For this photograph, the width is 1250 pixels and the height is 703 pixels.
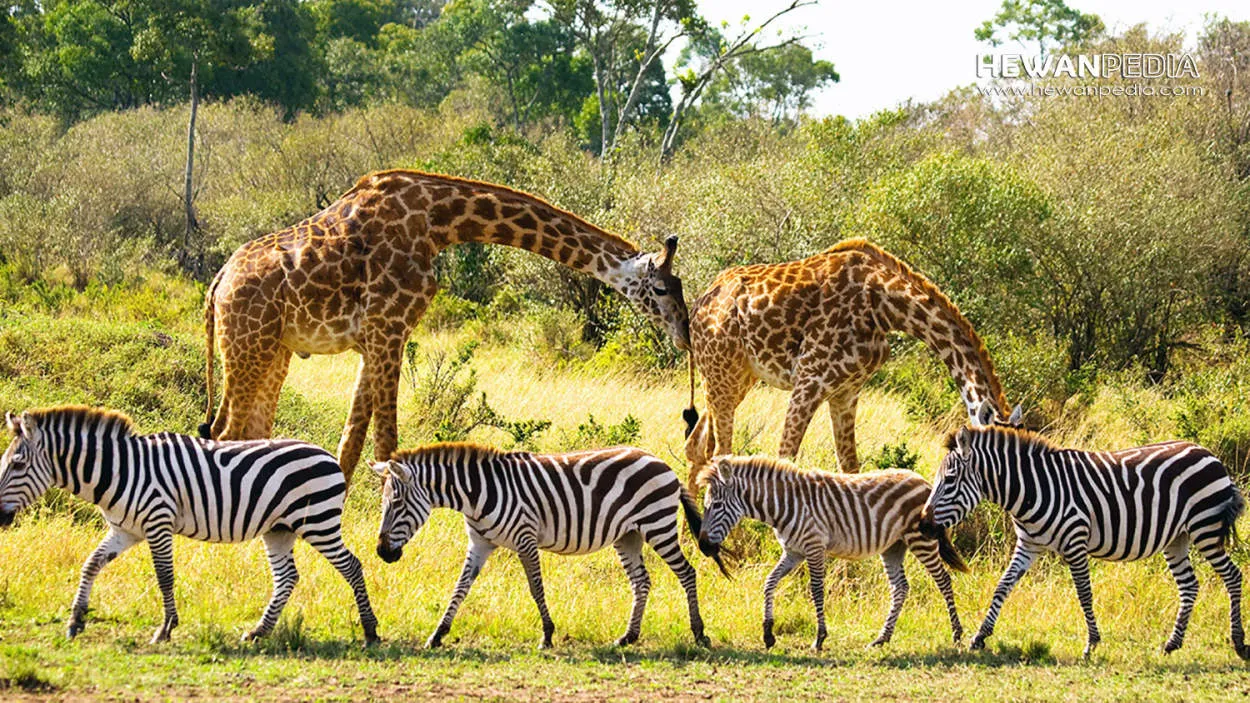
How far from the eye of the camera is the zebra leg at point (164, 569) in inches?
280

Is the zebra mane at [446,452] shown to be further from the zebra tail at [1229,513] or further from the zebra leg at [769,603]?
the zebra tail at [1229,513]

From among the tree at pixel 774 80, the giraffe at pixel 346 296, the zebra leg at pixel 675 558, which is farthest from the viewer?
the tree at pixel 774 80

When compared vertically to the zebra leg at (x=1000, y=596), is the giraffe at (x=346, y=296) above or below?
above

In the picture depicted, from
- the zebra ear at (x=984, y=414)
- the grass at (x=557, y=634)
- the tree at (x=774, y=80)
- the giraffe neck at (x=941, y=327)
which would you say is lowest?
the grass at (x=557, y=634)

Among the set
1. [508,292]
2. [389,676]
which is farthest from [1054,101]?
[389,676]

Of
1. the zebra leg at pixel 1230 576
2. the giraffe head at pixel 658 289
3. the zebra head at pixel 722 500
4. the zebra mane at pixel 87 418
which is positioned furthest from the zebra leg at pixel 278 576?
the zebra leg at pixel 1230 576

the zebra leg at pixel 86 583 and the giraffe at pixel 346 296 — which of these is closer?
the zebra leg at pixel 86 583

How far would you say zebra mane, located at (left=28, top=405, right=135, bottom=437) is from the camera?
7.03 metres

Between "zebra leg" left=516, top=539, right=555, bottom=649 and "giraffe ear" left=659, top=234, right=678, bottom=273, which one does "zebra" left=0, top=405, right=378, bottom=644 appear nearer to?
"zebra leg" left=516, top=539, right=555, bottom=649

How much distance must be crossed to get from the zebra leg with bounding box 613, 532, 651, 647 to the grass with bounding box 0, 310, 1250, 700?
0.11 meters

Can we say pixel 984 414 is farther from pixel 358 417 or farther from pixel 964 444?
pixel 358 417

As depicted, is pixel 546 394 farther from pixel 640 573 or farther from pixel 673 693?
pixel 673 693

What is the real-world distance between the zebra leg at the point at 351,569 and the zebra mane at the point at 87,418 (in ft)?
3.83

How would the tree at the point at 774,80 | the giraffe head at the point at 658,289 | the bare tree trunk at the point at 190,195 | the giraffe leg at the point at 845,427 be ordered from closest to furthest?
1. the giraffe leg at the point at 845,427
2. the giraffe head at the point at 658,289
3. the bare tree trunk at the point at 190,195
4. the tree at the point at 774,80
